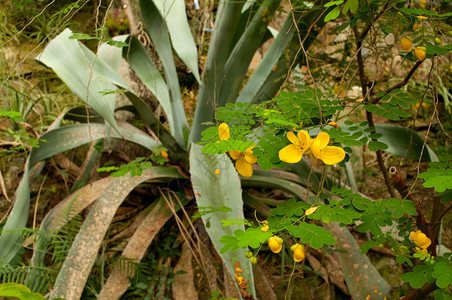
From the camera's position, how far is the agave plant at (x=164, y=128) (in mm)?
1084

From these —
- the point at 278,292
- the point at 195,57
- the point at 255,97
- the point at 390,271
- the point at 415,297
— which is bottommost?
the point at 390,271

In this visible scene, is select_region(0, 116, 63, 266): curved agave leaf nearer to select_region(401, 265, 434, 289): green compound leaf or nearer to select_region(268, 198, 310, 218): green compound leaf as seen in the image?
select_region(268, 198, 310, 218): green compound leaf

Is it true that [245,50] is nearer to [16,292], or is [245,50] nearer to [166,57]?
[166,57]

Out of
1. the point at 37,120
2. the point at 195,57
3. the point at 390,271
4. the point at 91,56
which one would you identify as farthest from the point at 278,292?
the point at 37,120

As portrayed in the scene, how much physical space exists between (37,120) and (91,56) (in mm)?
701

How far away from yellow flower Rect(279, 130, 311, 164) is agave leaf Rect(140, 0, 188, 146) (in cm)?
94

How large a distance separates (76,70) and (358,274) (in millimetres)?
1055

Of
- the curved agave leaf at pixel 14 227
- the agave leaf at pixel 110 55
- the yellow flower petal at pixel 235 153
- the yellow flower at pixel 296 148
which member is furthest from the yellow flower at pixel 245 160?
the agave leaf at pixel 110 55

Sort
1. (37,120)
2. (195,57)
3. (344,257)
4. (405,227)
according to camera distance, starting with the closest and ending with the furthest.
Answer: (405,227) < (344,257) < (195,57) < (37,120)

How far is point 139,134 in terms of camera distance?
1.51 metres

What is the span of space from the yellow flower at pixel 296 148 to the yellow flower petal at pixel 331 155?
30mm

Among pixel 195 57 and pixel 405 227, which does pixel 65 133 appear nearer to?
pixel 195 57

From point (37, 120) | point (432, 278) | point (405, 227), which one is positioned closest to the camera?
point (432, 278)

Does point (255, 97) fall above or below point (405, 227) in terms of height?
above
